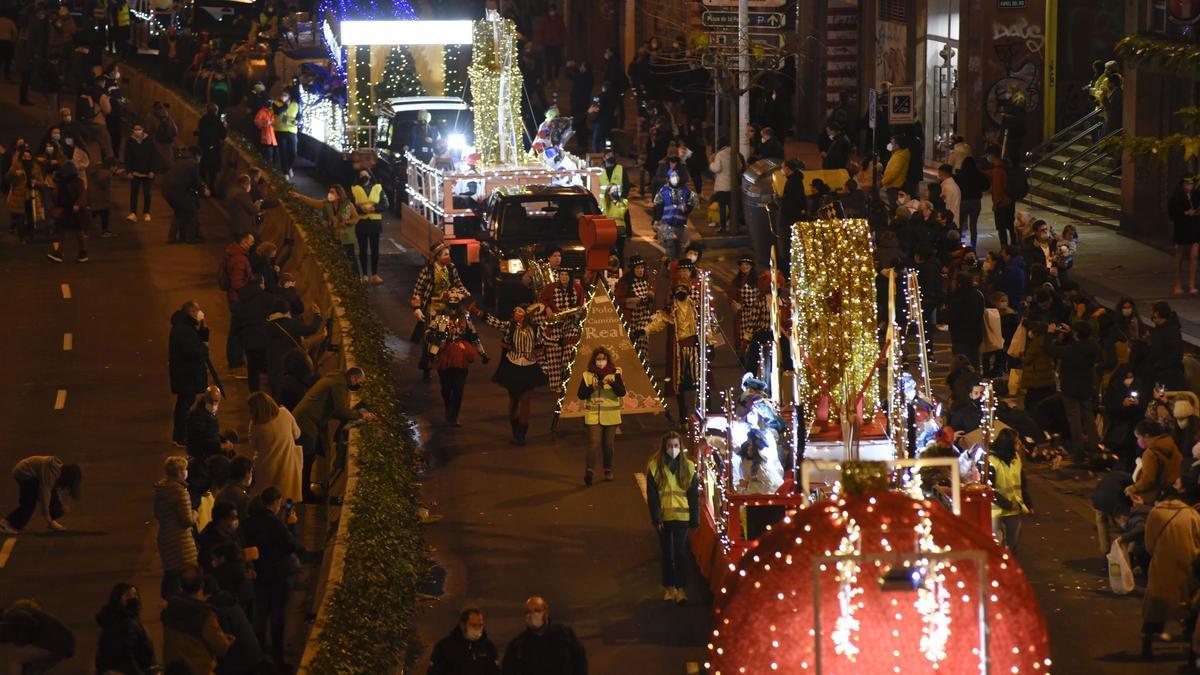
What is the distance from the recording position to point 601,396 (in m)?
17.9

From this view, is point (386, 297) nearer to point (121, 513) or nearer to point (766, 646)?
point (121, 513)

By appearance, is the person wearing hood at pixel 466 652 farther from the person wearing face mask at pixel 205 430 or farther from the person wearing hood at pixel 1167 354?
the person wearing hood at pixel 1167 354

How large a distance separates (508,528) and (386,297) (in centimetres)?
1078

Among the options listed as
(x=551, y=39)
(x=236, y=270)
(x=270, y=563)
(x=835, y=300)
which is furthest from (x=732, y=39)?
(x=551, y=39)

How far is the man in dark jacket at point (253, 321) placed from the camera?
2125 cm

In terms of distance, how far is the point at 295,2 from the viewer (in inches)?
2159

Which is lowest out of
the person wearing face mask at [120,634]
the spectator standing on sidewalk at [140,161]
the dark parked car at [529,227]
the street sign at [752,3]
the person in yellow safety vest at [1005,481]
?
the person wearing face mask at [120,634]

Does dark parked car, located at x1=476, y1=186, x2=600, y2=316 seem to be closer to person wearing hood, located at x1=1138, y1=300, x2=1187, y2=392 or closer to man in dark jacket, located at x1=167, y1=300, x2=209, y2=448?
man in dark jacket, located at x1=167, y1=300, x2=209, y2=448

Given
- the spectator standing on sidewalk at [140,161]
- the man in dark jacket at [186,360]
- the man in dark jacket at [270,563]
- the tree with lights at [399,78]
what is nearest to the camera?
the man in dark jacket at [270,563]

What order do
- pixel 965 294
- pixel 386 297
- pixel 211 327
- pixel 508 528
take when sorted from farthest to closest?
pixel 386 297, pixel 211 327, pixel 965 294, pixel 508 528

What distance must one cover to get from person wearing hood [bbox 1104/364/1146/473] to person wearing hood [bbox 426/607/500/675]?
25.7 feet

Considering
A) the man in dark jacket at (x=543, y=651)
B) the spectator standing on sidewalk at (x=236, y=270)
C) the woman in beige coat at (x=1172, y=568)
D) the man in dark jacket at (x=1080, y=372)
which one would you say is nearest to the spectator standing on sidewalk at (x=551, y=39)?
the spectator standing on sidewalk at (x=236, y=270)

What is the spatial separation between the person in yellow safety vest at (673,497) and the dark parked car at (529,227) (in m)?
11.0

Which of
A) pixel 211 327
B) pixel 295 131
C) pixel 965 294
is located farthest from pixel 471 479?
pixel 295 131
